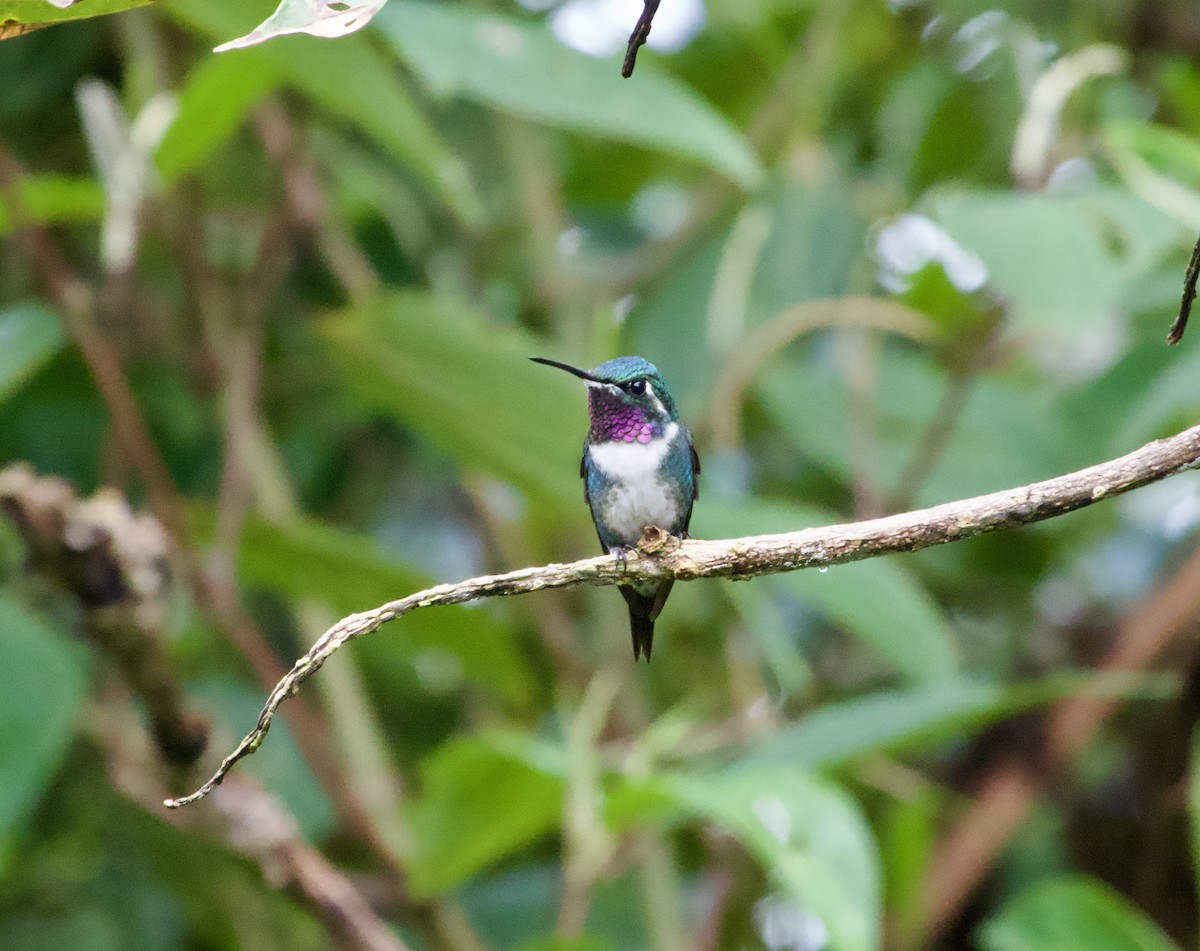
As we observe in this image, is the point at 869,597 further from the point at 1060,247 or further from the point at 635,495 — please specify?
the point at 1060,247

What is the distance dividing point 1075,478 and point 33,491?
1224 mm

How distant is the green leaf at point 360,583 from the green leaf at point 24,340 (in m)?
0.41

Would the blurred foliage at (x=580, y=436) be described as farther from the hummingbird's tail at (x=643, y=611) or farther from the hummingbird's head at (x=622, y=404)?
the hummingbird's tail at (x=643, y=611)

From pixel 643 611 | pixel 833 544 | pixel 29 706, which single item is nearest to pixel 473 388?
pixel 643 611

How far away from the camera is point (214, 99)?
187 centimetres

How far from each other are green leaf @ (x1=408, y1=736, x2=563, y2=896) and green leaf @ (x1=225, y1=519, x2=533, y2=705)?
0.31 m

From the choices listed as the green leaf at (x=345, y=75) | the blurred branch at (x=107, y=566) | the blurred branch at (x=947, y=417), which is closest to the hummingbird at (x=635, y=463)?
the green leaf at (x=345, y=75)

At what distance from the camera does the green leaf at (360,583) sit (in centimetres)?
210

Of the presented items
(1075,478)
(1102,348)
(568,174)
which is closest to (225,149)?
(568,174)

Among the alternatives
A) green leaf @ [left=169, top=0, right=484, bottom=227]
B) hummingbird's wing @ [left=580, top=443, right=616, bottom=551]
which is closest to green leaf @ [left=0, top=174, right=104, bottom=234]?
green leaf @ [left=169, top=0, right=484, bottom=227]

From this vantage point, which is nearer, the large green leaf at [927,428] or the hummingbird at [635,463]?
the hummingbird at [635,463]

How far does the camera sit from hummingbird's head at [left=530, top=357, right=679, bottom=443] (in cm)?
211

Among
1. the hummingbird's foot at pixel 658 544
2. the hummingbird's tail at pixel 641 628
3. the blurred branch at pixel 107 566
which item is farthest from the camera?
the hummingbird's tail at pixel 641 628

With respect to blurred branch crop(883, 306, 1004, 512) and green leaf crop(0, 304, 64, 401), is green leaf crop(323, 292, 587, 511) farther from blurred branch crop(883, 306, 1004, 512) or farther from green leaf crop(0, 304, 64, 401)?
blurred branch crop(883, 306, 1004, 512)
